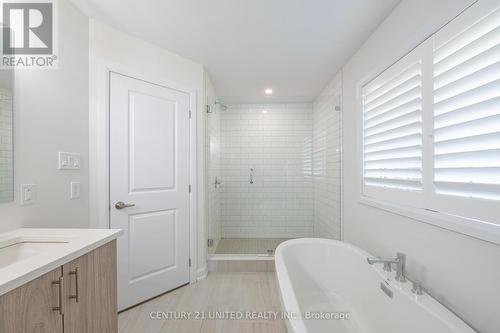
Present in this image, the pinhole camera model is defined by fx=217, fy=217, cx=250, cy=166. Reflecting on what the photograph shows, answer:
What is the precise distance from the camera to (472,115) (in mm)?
933

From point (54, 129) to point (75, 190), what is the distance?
0.46 m

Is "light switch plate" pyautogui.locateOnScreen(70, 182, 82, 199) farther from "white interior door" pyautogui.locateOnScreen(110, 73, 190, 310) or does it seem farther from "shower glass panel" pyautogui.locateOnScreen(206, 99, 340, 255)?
Answer: "shower glass panel" pyautogui.locateOnScreen(206, 99, 340, 255)

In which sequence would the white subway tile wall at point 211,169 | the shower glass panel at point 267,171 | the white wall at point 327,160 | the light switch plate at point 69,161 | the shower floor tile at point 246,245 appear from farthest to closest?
the shower glass panel at point 267,171
the shower floor tile at point 246,245
the white subway tile wall at point 211,169
the white wall at point 327,160
the light switch plate at point 69,161

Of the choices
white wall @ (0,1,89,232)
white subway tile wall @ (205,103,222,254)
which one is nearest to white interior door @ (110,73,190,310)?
white wall @ (0,1,89,232)

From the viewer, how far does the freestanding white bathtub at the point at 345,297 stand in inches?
39.6

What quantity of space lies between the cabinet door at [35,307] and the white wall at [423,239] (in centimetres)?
172

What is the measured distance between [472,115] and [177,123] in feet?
6.96

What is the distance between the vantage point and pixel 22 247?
1108mm

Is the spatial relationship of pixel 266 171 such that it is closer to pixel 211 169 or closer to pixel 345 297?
pixel 211 169

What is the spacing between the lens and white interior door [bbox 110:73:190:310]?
186cm

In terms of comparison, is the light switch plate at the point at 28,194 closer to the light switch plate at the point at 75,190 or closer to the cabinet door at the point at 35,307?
the light switch plate at the point at 75,190

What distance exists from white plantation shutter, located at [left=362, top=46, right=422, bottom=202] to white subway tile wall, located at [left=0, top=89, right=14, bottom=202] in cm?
229

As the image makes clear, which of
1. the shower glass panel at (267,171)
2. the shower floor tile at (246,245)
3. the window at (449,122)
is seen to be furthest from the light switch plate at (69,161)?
the window at (449,122)

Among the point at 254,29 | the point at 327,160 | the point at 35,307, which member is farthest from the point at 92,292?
the point at 327,160
